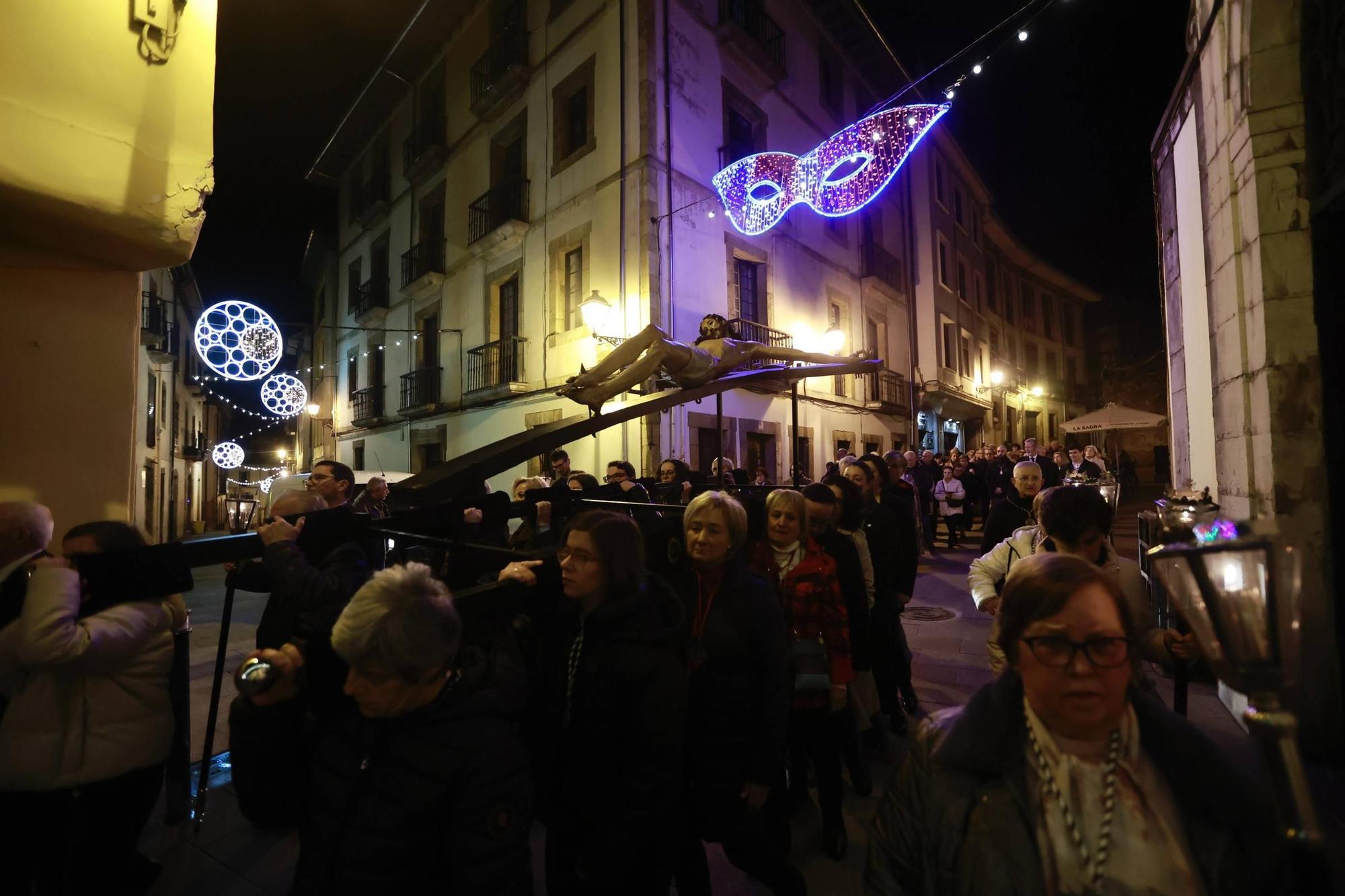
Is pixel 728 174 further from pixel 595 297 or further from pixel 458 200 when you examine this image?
pixel 458 200

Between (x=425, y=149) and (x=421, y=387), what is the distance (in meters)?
6.25

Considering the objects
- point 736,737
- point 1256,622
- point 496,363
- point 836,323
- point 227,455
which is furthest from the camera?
point 227,455

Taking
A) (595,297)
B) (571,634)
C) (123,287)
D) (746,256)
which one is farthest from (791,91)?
(571,634)

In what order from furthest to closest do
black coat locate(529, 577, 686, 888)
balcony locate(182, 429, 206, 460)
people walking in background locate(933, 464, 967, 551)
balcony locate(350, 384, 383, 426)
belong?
1. balcony locate(182, 429, 206, 460)
2. balcony locate(350, 384, 383, 426)
3. people walking in background locate(933, 464, 967, 551)
4. black coat locate(529, 577, 686, 888)

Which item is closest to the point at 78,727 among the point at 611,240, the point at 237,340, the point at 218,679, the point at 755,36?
the point at 218,679

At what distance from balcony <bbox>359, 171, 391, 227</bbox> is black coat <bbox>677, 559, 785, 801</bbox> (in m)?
20.0

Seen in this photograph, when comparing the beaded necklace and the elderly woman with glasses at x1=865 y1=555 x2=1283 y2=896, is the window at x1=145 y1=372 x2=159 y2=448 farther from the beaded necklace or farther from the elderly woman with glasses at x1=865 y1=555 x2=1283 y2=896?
the beaded necklace

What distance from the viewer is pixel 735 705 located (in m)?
2.16

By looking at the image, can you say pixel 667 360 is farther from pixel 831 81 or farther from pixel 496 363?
pixel 831 81

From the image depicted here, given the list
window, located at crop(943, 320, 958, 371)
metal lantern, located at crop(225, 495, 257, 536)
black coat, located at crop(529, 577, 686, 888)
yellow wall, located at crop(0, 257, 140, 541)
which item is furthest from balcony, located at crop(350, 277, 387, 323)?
black coat, located at crop(529, 577, 686, 888)

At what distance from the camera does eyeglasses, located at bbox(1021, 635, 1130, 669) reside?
1136mm

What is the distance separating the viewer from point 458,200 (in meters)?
15.5

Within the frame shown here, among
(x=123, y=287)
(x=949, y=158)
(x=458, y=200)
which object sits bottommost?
(x=123, y=287)

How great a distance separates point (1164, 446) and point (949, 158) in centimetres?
1683
